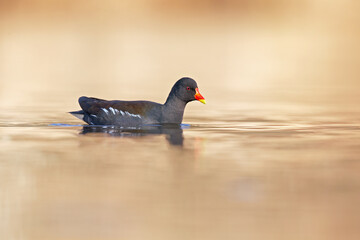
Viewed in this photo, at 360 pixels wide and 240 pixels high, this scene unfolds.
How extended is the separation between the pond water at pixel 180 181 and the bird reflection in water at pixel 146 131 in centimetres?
2

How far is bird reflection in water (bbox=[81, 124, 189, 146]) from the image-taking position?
37.3 ft

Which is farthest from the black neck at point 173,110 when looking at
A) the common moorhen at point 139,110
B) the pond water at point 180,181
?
the pond water at point 180,181

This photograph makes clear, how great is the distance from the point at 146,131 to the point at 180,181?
156 inches

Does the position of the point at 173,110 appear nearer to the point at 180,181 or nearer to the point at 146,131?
the point at 146,131

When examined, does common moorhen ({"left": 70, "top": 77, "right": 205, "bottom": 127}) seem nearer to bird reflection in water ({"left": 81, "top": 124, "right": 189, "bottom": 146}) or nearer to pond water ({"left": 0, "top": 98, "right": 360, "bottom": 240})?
bird reflection in water ({"left": 81, "top": 124, "right": 189, "bottom": 146})

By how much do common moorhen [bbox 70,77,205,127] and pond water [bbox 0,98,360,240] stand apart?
0.33m

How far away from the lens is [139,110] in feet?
40.7

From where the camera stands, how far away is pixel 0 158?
9.23m

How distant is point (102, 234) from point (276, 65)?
90.6ft

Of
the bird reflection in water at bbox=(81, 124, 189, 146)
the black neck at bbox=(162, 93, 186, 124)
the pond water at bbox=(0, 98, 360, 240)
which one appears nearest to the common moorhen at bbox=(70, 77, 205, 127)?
the black neck at bbox=(162, 93, 186, 124)

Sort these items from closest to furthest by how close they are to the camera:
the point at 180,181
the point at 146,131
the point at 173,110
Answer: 1. the point at 180,181
2. the point at 146,131
3. the point at 173,110

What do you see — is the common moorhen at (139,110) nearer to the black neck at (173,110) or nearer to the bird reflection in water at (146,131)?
the black neck at (173,110)

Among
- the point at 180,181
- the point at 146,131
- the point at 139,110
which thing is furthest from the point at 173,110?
the point at 180,181

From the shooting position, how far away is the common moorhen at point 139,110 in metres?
12.4
